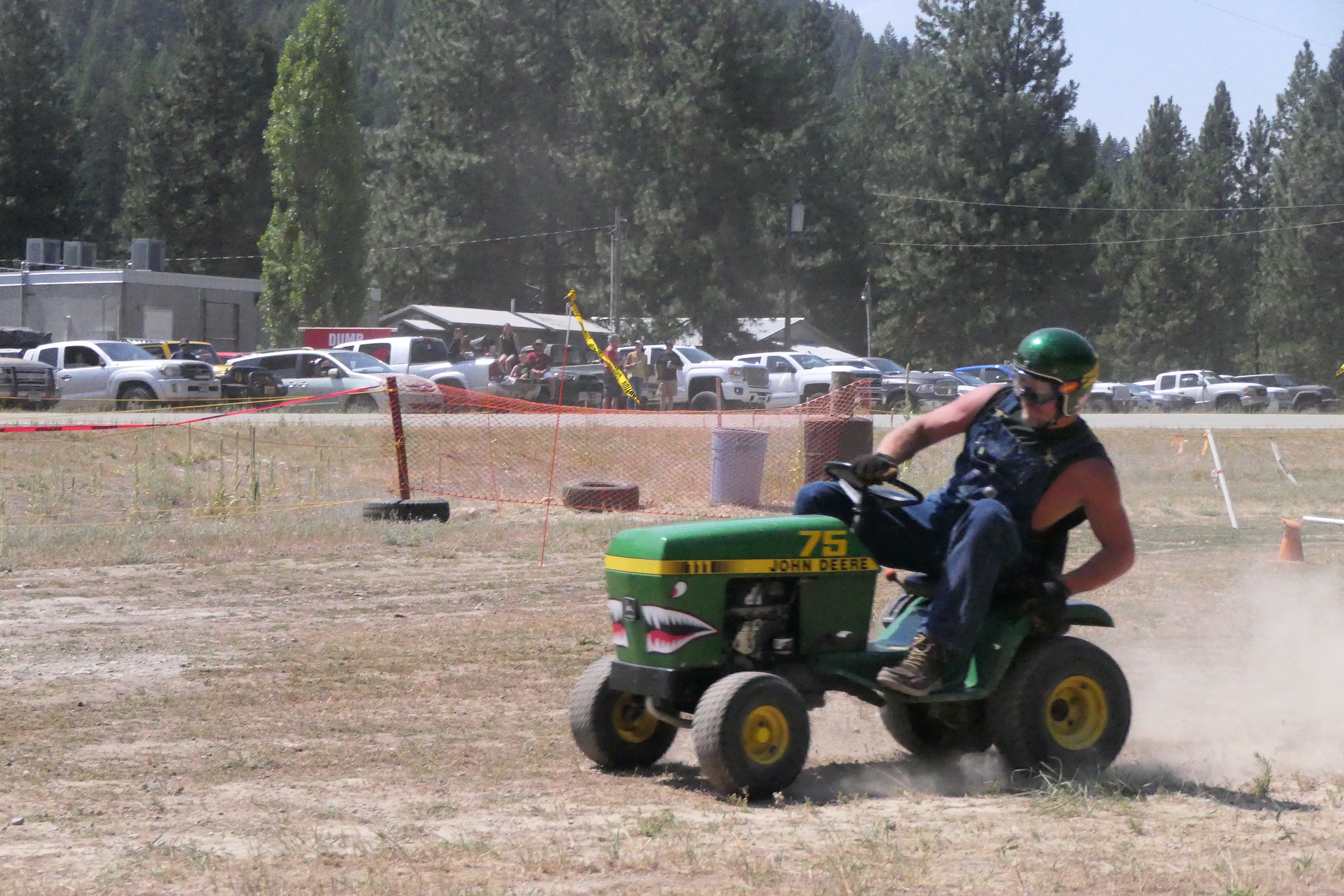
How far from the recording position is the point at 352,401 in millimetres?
31969

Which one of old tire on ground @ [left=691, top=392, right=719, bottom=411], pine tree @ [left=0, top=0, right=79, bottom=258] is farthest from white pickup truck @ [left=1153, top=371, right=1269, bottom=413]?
pine tree @ [left=0, top=0, right=79, bottom=258]

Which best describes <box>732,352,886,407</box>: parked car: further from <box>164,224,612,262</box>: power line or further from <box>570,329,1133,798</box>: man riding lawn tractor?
<box>570,329,1133,798</box>: man riding lawn tractor

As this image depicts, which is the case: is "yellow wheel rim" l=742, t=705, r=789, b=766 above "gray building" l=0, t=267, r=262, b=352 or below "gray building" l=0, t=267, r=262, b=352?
below

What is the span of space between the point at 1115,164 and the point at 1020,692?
12681 cm

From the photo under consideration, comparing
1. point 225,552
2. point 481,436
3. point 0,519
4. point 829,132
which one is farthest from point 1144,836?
point 829,132

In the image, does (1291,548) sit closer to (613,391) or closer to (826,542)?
(826,542)

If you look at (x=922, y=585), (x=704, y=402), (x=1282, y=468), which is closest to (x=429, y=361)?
(x=704, y=402)

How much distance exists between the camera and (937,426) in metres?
6.30

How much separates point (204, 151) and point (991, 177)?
41.1 meters

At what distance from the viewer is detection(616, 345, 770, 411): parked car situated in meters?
36.2

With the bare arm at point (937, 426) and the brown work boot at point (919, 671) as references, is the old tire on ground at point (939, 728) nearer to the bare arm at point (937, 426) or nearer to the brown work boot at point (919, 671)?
the brown work boot at point (919, 671)

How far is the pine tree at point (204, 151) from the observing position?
73750 millimetres

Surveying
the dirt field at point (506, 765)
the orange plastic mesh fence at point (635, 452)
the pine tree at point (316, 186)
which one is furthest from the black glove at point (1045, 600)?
the pine tree at point (316, 186)

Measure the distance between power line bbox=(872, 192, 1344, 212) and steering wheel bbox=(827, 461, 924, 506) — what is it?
55669 mm
